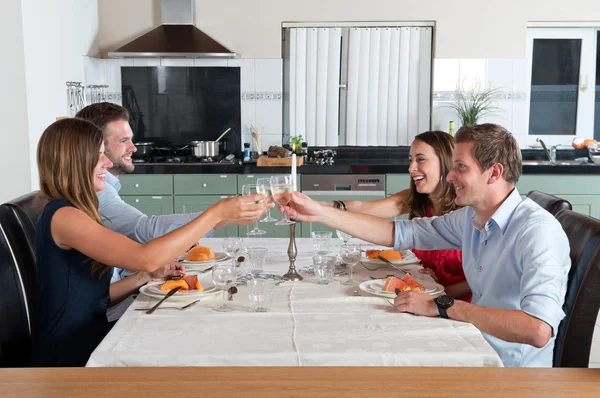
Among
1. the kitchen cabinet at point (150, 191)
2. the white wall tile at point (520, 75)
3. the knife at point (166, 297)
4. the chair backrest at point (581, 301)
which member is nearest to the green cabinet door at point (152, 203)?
the kitchen cabinet at point (150, 191)

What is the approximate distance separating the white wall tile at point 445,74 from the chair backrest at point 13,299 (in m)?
3.86

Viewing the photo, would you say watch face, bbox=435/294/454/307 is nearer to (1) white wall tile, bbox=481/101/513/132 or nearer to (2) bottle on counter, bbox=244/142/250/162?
(2) bottle on counter, bbox=244/142/250/162

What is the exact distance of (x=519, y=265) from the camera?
85.8 inches

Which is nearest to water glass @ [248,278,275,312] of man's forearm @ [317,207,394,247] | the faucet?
man's forearm @ [317,207,394,247]

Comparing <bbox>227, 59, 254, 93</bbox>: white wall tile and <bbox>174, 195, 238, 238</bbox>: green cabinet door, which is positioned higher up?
<bbox>227, 59, 254, 93</bbox>: white wall tile

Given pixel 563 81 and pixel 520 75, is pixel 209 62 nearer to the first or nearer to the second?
pixel 520 75

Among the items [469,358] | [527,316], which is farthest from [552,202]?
[469,358]

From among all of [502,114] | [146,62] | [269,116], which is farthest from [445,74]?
[146,62]

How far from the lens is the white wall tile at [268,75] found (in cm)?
575

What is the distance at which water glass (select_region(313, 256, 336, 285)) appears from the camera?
8.30ft

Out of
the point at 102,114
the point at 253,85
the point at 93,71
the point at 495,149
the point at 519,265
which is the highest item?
the point at 93,71

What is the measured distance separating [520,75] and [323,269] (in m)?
3.76

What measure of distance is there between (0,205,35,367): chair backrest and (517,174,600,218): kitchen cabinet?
147 inches

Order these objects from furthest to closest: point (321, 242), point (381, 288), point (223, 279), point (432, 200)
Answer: point (432, 200)
point (321, 242)
point (381, 288)
point (223, 279)
